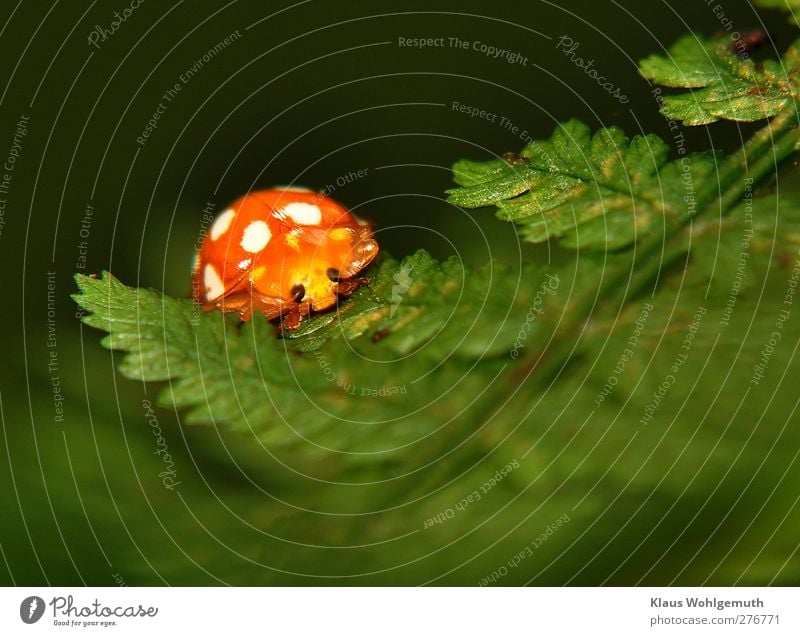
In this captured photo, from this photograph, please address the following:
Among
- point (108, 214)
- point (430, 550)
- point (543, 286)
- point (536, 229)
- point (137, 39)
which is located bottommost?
point (430, 550)

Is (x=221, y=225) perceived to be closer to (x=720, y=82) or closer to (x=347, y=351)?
(x=347, y=351)

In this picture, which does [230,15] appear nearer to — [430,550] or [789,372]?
[430,550]

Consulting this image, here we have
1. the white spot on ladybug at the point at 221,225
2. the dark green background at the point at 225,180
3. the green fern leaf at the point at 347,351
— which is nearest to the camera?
the green fern leaf at the point at 347,351

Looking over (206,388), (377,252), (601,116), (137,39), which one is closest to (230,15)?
(137,39)

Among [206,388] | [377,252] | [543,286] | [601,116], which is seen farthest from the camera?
[601,116]

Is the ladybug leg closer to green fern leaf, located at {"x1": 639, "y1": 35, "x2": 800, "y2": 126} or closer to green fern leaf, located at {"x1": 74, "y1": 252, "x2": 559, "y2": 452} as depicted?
green fern leaf, located at {"x1": 74, "y1": 252, "x2": 559, "y2": 452}

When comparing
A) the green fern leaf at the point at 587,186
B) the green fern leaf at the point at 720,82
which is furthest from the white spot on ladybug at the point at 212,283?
the green fern leaf at the point at 720,82

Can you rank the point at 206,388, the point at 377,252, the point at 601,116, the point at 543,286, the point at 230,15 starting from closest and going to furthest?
the point at 206,388 < the point at 543,286 < the point at 377,252 < the point at 601,116 < the point at 230,15
